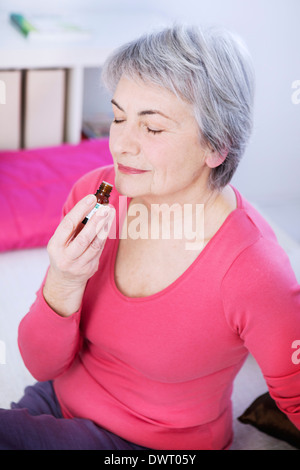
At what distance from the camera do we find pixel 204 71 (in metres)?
0.96

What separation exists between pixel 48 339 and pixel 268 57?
175 centimetres

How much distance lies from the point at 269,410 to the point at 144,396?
317 mm

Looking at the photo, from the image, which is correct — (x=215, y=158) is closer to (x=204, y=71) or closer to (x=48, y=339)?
(x=204, y=71)

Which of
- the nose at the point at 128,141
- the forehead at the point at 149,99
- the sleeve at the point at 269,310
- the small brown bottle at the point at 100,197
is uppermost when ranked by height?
the forehead at the point at 149,99

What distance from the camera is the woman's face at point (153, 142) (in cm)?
99

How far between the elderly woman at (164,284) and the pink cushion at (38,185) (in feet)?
2.52

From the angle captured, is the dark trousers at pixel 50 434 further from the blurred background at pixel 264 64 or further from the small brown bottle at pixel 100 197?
the blurred background at pixel 264 64

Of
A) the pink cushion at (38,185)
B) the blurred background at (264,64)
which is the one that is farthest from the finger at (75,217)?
the blurred background at (264,64)

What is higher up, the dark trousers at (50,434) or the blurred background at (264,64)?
the blurred background at (264,64)

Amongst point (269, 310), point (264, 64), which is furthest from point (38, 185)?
point (269, 310)
